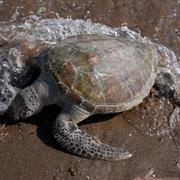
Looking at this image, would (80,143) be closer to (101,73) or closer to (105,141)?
(105,141)

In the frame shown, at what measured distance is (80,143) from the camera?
5.03 m

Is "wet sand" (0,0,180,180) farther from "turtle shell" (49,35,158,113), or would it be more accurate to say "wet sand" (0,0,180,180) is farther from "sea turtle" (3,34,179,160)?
"turtle shell" (49,35,158,113)

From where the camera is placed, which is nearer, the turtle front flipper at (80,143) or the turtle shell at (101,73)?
the turtle front flipper at (80,143)

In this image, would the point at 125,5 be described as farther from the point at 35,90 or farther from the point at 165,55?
the point at 35,90

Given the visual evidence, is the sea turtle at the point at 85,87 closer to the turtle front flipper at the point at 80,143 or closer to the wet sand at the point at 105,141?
the turtle front flipper at the point at 80,143

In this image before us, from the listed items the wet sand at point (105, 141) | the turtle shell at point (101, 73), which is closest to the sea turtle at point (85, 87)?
the turtle shell at point (101, 73)

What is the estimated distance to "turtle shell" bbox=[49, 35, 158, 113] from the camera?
5.09m

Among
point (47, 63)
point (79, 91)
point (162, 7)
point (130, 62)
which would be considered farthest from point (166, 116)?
point (162, 7)

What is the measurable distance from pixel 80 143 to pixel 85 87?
1.97 ft

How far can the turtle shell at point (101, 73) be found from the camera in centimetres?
509

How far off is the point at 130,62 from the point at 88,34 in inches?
39.1

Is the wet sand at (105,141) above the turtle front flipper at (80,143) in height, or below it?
below

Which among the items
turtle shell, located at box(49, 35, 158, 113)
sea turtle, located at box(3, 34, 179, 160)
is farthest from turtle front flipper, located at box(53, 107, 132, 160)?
turtle shell, located at box(49, 35, 158, 113)

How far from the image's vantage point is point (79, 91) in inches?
200
